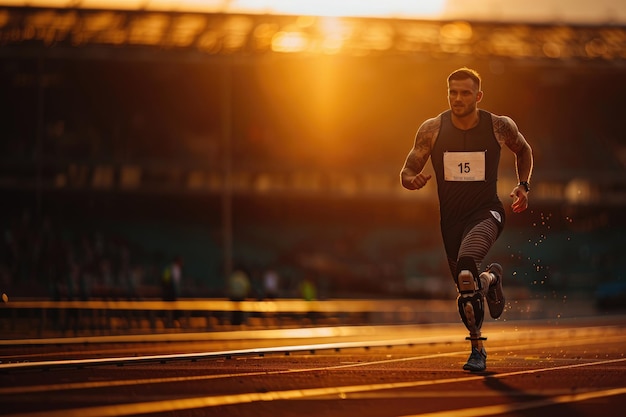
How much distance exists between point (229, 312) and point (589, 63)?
40.5 metres

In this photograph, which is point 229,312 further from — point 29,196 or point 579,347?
point 29,196

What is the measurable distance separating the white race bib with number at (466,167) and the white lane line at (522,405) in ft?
7.92

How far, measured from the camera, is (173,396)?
20.4 feet

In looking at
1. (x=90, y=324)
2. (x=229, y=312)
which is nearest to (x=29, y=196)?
(x=229, y=312)

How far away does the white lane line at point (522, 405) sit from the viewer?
544cm

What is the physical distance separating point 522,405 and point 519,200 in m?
3.13

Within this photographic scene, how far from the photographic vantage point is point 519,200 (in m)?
8.82

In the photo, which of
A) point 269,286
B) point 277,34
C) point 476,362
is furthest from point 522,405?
point 277,34

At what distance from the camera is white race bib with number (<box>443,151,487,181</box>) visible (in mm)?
8844

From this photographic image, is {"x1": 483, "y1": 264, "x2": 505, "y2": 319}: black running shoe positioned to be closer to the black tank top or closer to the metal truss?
the black tank top

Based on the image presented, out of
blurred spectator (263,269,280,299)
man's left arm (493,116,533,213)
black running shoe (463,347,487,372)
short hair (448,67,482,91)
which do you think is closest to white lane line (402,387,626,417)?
Answer: black running shoe (463,347,487,372)

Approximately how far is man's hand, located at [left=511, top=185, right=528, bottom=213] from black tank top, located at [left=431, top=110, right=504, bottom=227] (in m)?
0.14

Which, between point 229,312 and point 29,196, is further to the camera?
point 29,196

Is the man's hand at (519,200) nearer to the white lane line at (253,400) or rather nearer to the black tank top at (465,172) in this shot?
the black tank top at (465,172)
